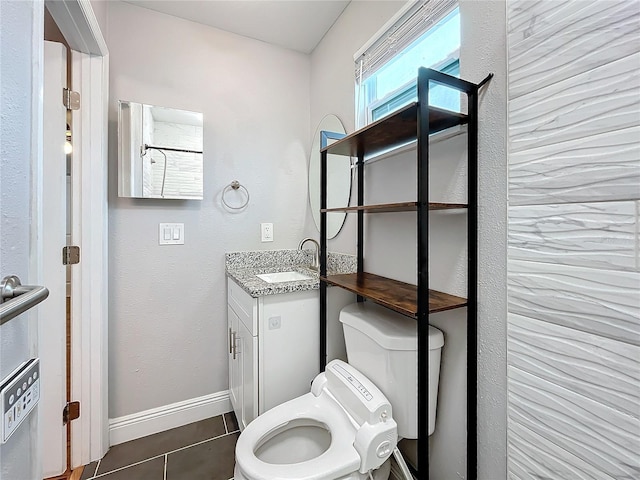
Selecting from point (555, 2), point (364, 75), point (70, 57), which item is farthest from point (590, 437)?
point (70, 57)

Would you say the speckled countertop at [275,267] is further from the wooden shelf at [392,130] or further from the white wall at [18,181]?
the white wall at [18,181]

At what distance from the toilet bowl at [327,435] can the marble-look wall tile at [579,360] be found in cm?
48

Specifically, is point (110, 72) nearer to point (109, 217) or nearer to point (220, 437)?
point (109, 217)

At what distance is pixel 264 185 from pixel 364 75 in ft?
3.02

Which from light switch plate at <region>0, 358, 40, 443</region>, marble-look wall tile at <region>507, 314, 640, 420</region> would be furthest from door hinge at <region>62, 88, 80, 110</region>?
marble-look wall tile at <region>507, 314, 640, 420</region>

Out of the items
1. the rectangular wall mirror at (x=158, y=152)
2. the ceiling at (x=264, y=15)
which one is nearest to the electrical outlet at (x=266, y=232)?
the rectangular wall mirror at (x=158, y=152)

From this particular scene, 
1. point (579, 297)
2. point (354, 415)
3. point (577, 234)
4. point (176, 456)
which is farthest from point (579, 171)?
point (176, 456)

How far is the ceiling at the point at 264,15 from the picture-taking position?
1607 mm

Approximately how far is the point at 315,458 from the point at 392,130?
1.19 meters

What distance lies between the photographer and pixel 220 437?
5.38ft

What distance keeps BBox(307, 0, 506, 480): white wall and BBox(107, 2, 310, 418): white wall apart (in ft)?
2.83

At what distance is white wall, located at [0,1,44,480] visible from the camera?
1.86ft

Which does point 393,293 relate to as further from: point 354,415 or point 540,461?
point 540,461

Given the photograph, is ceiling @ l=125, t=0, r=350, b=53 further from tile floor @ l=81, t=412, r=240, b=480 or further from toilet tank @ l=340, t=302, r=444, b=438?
tile floor @ l=81, t=412, r=240, b=480
